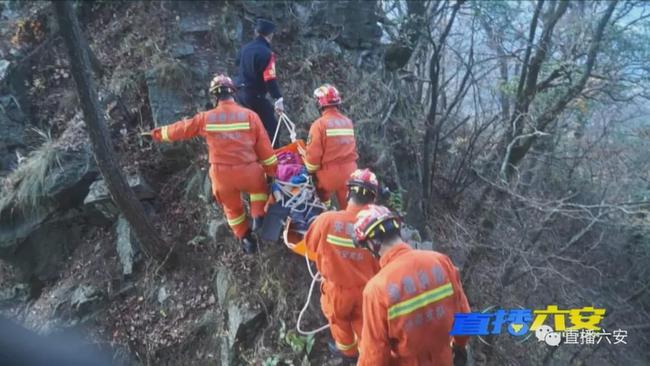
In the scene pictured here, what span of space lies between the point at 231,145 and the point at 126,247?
3.14 metres

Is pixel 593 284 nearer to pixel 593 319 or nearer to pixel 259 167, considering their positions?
pixel 593 319

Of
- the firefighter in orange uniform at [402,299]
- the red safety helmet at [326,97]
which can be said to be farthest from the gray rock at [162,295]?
the firefighter in orange uniform at [402,299]

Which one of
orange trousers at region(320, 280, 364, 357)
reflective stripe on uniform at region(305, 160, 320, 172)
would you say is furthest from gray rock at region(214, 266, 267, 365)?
reflective stripe on uniform at region(305, 160, 320, 172)

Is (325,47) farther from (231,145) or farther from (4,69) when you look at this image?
(4,69)

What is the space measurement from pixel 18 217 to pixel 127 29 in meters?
4.24

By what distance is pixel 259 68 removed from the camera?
5812 millimetres

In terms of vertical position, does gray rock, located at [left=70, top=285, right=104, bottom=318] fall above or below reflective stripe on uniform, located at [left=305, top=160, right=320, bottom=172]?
below

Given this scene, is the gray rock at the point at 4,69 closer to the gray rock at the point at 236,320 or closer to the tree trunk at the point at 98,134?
the tree trunk at the point at 98,134

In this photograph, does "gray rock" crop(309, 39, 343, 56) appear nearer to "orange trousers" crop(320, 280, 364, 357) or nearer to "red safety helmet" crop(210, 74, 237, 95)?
"red safety helmet" crop(210, 74, 237, 95)

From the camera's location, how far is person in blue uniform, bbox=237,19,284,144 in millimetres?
5766

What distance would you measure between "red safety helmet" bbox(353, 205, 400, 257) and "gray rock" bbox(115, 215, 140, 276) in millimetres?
4848

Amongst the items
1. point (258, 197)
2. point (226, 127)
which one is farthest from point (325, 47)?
point (258, 197)

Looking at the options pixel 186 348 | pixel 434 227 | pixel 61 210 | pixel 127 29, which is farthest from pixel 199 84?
pixel 434 227

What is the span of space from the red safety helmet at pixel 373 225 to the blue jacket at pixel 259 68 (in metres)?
3.40
